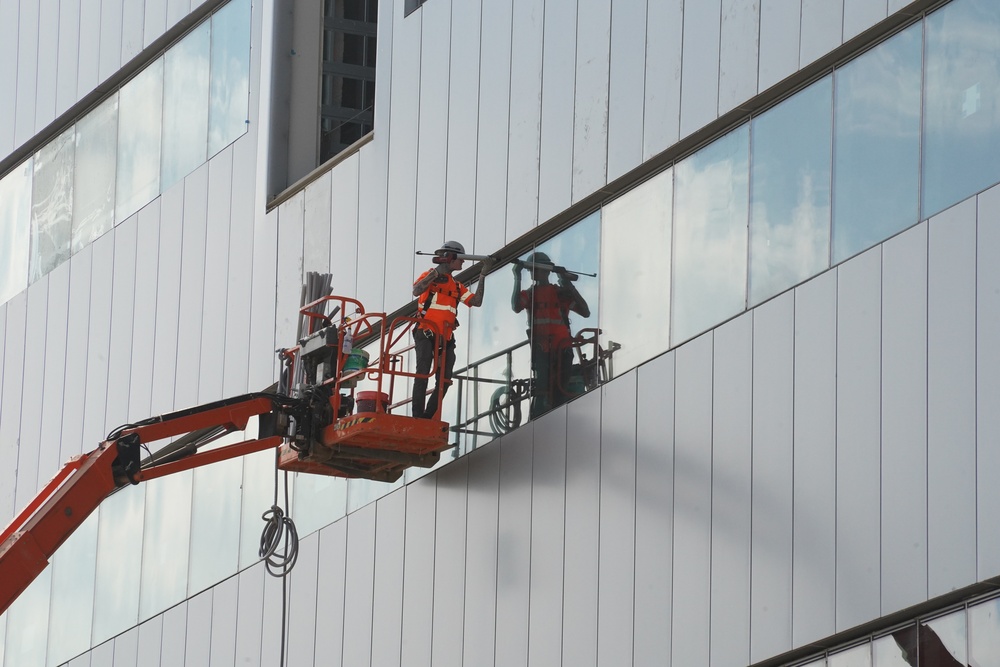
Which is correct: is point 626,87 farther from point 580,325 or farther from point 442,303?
point 442,303

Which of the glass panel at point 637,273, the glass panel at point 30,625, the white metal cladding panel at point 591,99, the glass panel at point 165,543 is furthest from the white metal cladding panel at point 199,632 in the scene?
the white metal cladding panel at point 591,99

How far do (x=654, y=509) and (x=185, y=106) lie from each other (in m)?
12.8

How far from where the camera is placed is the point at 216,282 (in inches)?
861

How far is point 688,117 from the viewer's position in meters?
14.3

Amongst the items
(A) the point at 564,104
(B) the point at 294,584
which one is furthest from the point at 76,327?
(A) the point at 564,104

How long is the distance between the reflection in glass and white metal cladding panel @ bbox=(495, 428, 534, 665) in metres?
8.72

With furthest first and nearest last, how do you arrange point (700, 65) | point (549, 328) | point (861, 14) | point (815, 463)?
point (549, 328) < point (700, 65) < point (861, 14) < point (815, 463)

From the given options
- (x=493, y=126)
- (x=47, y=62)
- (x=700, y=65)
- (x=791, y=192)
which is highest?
(x=47, y=62)

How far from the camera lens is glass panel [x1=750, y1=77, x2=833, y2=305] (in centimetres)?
1291

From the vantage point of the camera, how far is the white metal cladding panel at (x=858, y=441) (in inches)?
463

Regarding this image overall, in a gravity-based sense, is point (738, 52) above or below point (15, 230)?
below

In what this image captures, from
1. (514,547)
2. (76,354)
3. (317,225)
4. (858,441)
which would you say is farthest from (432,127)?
(76,354)

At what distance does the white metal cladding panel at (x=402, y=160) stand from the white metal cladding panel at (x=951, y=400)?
756 cm

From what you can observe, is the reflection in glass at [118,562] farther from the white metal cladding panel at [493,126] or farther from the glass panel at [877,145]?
the glass panel at [877,145]
